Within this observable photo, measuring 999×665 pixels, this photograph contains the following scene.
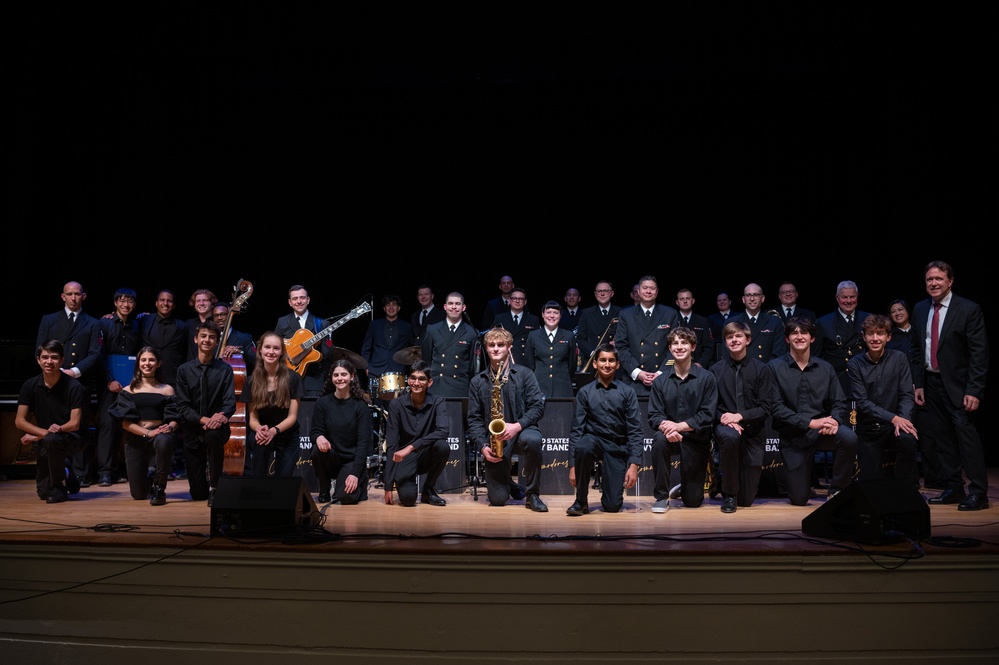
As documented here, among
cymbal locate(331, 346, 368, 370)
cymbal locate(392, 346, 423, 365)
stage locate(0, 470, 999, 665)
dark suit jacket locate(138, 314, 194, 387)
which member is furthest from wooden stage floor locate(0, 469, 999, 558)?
dark suit jacket locate(138, 314, 194, 387)

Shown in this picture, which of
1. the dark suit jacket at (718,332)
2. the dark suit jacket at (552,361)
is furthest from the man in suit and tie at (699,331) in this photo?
the dark suit jacket at (552,361)

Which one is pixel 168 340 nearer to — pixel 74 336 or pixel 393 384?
pixel 74 336

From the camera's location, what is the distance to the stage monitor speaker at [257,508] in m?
3.60

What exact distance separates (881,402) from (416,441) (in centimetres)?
323

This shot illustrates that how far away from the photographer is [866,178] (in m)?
8.30

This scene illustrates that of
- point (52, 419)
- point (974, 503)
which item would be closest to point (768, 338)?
point (974, 503)

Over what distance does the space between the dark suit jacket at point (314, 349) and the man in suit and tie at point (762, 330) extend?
3819 millimetres

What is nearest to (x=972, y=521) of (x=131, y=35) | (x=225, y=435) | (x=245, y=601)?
(x=245, y=601)

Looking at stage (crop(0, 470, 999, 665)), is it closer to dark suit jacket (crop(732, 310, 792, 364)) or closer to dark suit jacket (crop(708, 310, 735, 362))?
dark suit jacket (crop(732, 310, 792, 364))

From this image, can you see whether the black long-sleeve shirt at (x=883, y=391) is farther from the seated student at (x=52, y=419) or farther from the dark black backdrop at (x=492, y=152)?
the seated student at (x=52, y=419)

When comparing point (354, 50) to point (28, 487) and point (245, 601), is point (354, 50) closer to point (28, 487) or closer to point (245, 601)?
point (28, 487)

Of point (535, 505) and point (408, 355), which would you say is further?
point (408, 355)

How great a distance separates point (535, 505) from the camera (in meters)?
5.00

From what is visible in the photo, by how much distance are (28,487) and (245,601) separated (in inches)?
148
